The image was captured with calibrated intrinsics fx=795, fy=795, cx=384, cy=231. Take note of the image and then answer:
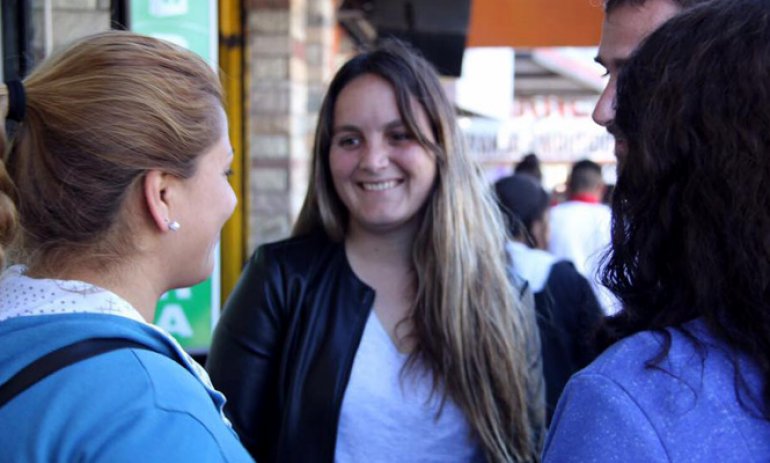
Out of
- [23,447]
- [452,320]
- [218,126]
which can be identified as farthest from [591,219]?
[23,447]

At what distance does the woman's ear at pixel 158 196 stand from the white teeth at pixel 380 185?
858 mm

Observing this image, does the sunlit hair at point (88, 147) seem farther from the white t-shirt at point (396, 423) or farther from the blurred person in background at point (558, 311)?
the blurred person in background at point (558, 311)

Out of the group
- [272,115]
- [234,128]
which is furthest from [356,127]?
[234,128]

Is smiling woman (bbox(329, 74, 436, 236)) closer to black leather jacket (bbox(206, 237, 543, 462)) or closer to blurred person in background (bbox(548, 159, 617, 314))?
black leather jacket (bbox(206, 237, 543, 462))

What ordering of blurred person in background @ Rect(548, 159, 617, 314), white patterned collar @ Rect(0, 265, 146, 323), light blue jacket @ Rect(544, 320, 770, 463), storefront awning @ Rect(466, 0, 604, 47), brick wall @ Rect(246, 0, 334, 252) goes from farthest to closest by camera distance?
blurred person in background @ Rect(548, 159, 617, 314), storefront awning @ Rect(466, 0, 604, 47), brick wall @ Rect(246, 0, 334, 252), white patterned collar @ Rect(0, 265, 146, 323), light blue jacket @ Rect(544, 320, 770, 463)

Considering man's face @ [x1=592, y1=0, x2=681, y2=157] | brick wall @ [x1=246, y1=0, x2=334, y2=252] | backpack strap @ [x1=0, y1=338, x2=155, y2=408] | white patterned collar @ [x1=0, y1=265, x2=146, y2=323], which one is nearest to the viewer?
backpack strap @ [x1=0, y1=338, x2=155, y2=408]

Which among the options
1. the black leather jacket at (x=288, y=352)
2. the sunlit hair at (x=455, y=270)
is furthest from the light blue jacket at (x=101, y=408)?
the sunlit hair at (x=455, y=270)

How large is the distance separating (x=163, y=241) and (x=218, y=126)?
209 mm

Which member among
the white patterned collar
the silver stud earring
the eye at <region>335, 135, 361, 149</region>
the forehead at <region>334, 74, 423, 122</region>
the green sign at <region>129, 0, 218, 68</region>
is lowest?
the white patterned collar

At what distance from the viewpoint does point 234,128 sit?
387cm

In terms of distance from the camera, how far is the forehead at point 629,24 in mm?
1553

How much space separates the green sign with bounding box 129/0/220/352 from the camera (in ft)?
10.3

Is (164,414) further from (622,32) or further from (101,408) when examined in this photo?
Result: (622,32)

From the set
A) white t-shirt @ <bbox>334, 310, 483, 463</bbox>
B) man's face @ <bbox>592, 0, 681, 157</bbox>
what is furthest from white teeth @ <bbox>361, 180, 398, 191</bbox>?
man's face @ <bbox>592, 0, 681, 157</bbox>
